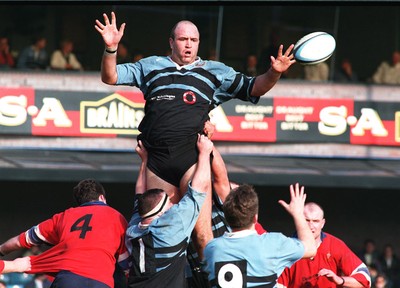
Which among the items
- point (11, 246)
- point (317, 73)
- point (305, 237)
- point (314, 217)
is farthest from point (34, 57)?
point (305, 237)

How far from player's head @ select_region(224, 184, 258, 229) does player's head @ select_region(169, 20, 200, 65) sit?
4.89 feet

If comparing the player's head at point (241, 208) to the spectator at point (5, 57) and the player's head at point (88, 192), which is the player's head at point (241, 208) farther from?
the spectator at point (5, 57)

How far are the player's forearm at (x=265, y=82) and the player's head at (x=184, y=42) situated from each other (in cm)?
53

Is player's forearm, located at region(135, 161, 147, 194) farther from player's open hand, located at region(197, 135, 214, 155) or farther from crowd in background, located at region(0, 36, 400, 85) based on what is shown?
crowd in background, located at region(0, 36, 400, 85)

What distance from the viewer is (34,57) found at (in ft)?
73.9

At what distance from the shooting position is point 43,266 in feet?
27.2

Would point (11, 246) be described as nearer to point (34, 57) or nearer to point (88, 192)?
point (88, 192)

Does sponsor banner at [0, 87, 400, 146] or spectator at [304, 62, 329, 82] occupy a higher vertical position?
spectator at [304, 62, 329, 82]

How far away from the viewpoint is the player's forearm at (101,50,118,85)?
7.88 metres

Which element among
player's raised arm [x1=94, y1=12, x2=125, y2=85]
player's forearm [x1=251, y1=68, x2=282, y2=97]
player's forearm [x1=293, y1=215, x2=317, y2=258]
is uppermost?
player's raised arm [x1=94, y1=12, x2=125, y2=85]

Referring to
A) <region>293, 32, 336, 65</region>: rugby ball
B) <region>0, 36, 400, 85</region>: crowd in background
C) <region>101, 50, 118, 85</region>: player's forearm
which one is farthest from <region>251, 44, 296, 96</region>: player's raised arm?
<region>0, 36, 400, 85</region>: crowd in background

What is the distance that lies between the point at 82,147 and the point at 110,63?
49.7ft

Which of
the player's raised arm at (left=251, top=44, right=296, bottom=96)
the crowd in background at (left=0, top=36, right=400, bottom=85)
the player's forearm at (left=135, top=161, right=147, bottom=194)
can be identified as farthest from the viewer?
the crowd in background at (left=0, top=36, right=400, bottom=85)

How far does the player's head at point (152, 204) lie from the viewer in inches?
303
